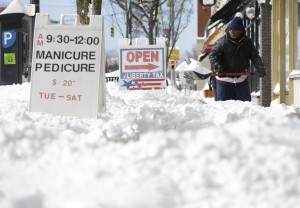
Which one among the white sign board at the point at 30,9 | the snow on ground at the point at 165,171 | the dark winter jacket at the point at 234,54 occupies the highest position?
the white sign board at the point at 30,9

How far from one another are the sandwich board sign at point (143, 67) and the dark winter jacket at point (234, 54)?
21.0 ft

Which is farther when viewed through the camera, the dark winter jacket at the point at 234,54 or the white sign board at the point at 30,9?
the white sign board at the point at 30,9

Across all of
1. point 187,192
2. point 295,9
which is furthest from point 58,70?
point 295,9

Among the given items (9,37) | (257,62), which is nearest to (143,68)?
(9,37)

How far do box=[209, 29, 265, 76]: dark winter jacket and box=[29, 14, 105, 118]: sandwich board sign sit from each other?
2046 millimetres

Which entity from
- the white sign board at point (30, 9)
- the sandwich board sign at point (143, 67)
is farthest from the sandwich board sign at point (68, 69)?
the white sign board at point (30, 9)

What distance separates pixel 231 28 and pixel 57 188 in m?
7.11

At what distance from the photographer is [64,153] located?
8.53 feet

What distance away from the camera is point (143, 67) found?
52.2ft

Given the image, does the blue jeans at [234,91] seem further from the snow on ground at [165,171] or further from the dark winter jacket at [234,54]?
the snow on ground at [165,171]

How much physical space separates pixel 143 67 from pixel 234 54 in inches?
266

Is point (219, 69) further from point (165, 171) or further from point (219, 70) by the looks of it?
point (165, 171)

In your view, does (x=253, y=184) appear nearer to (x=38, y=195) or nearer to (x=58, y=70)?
(x=38, y=195)

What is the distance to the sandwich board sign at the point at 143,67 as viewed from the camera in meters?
15.8
